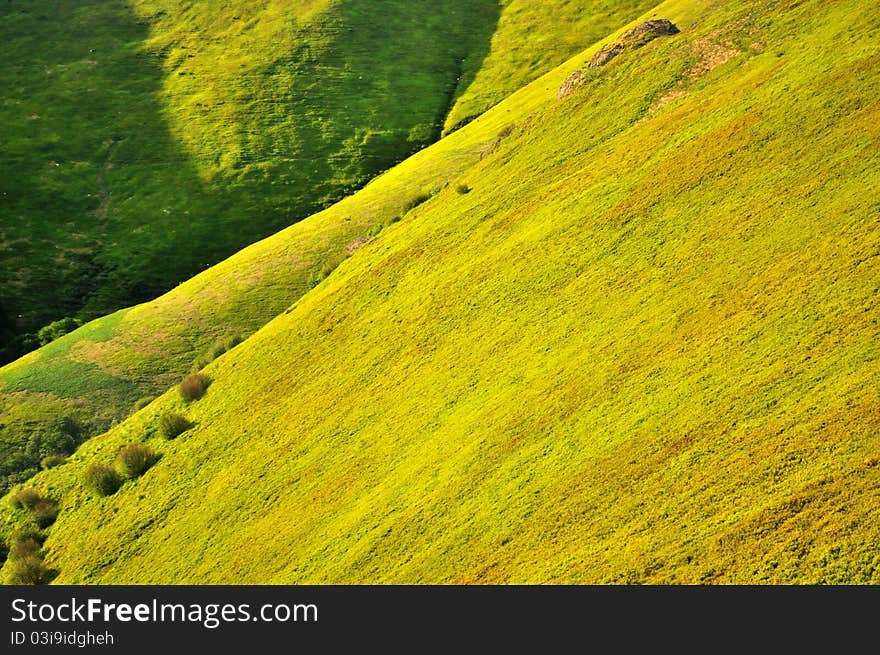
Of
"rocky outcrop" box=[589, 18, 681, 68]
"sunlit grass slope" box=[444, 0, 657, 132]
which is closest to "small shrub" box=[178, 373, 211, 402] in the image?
"rocky outcrop" box=[589, 18, 681, 68]

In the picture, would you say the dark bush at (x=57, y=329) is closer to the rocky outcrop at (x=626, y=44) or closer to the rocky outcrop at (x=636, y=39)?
the rocky outcrop at (x=626, y=44)

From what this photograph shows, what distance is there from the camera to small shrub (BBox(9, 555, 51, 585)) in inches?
1399

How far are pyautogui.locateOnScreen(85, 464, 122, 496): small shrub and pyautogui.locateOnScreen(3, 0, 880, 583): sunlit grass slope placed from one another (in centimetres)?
66

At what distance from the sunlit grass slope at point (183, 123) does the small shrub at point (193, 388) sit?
41191 millimetres

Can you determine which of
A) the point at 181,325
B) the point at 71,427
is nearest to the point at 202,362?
the point at 71,427

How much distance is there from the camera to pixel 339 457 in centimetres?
3422

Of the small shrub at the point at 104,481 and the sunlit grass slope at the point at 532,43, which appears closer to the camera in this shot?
the small shrub at the point at 104,481

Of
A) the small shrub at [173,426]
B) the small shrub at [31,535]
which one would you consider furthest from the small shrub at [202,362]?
the small shrub at [31,535]

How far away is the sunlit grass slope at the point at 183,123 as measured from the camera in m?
96.3

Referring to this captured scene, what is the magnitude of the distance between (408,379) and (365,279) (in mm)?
11205

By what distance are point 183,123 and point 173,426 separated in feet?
310

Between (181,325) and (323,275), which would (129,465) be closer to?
(323,275)

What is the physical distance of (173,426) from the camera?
138 feet

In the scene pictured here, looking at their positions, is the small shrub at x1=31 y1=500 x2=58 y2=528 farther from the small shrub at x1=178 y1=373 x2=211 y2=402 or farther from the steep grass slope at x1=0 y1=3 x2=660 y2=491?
the small shrub at x1=178 y1=373 x2=211 y2=402
